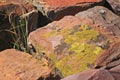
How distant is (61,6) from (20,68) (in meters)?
0.86

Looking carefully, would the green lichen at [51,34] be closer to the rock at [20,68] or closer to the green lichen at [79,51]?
the green lichen at [79,51]

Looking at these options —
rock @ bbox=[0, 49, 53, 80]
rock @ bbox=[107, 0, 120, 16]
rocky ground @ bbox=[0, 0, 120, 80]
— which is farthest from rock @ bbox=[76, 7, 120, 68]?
rock @ bbox=[0, 49, 53, 80]

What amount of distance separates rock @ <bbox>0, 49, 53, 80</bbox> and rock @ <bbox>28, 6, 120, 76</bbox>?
4.1 inches

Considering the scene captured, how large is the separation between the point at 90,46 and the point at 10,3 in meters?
1.00

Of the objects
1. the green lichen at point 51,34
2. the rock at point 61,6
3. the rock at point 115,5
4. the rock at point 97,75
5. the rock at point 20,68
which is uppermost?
the rock at point 97,75

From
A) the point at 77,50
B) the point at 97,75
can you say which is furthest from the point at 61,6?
the point at 97,75

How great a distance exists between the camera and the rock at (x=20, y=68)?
2625 mm

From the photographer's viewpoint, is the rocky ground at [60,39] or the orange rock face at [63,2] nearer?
the rocky ground at [60,39]

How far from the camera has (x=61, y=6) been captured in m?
3.34

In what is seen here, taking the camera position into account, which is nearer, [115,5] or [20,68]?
[20,68]

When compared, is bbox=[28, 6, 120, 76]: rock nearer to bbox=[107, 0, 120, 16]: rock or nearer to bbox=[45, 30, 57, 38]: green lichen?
bbox=[45, 30, 57, 38]: green lichen

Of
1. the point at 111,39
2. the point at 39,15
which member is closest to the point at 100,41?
the point at 111,39

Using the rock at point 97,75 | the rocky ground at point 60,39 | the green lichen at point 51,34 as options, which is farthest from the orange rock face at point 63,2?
the rock at point 97,75

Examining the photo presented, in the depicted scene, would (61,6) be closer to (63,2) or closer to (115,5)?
(63,2)
